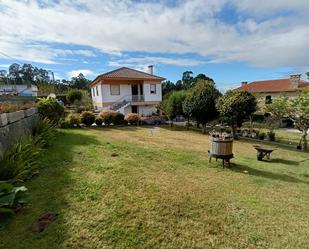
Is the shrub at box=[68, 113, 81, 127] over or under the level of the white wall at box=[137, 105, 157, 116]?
under

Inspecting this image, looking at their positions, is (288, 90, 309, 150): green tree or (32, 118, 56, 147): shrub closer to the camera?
(32, 118, 56, 147): shrub

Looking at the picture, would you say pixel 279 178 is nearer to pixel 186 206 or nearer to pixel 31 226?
pixel 186 206

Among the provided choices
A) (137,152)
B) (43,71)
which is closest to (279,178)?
(137,152)

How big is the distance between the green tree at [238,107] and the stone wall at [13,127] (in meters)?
11.4

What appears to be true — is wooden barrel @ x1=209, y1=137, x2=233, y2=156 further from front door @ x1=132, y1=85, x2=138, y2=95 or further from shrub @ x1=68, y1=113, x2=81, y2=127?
front door @ x1=132, y1=85, x2=138, y2=95

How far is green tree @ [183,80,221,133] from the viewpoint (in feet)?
52.5

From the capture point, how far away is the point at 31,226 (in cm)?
333

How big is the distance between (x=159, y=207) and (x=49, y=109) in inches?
429

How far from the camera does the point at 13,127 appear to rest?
651cm

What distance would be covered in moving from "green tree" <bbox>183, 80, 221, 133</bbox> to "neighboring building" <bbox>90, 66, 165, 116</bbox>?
35.4 ft

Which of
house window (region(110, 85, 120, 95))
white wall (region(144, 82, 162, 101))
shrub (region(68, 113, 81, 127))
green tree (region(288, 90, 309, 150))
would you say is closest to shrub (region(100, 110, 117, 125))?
shrub (region(68, 113, 81, 127))

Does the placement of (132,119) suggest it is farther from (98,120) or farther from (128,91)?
(128,91)

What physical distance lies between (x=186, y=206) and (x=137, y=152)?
4528 mm

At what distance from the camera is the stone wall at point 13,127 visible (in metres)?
5.54
